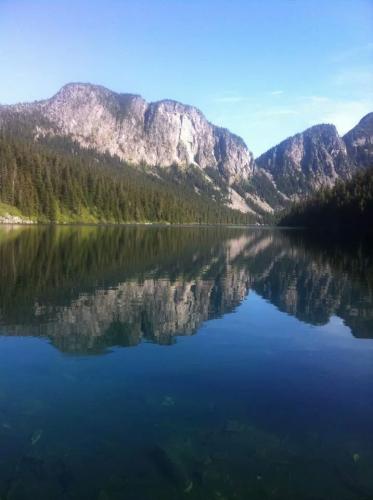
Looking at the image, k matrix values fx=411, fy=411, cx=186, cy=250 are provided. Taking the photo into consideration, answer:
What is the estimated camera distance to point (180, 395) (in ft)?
54.6

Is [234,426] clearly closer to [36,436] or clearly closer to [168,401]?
[168,401]

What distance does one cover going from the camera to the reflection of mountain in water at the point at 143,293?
86.0 ft

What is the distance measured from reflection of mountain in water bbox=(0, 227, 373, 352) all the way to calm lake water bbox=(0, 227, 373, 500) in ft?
0.70

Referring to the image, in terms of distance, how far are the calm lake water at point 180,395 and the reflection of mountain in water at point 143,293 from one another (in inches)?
8.4

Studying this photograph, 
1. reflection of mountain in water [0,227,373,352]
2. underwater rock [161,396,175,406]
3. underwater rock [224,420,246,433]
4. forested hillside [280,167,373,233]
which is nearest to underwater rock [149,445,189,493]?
underwater rock [224,420,246,433]

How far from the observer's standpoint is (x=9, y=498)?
10211 mm

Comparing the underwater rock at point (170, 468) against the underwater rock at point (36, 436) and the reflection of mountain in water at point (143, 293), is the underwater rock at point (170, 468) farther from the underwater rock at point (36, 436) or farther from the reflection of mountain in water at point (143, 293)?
the reflection of mountain in water at point (143, 293)

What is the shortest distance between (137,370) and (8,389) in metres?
5.62

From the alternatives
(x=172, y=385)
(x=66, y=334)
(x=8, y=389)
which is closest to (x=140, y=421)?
(x=172, y=385)

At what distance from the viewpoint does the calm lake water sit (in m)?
11.3

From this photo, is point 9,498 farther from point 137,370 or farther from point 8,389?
point 137,370

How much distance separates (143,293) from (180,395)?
20.9m

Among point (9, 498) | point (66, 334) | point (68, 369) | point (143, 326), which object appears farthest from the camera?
point (143, 326)

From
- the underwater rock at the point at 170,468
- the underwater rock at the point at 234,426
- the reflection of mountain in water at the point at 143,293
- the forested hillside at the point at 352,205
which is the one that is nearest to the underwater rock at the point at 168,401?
the underwater rock at the point at 234,426
